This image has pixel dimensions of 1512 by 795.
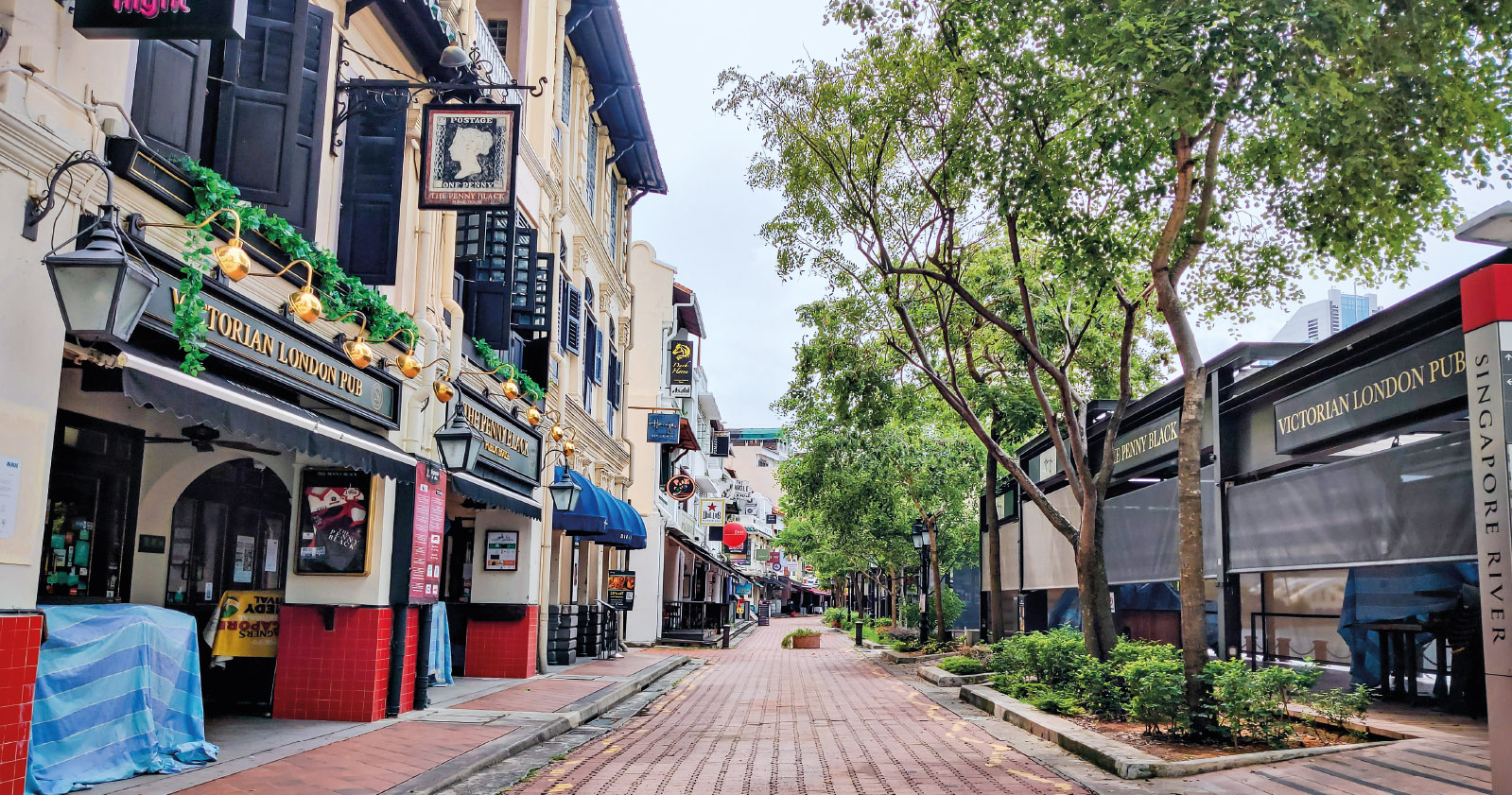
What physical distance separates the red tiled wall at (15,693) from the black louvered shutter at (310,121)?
391cm

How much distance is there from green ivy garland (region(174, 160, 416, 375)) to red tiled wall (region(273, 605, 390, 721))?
9.55ft

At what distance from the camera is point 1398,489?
404 inches

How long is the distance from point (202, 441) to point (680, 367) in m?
26.8

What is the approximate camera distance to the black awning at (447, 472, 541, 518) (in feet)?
44.4

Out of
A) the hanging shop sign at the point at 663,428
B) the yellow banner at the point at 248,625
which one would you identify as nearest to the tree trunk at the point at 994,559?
the hanging shop sign at the point at 663,428

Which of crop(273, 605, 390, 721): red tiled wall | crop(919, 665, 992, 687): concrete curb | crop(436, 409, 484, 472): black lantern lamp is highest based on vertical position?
crop(436, 409, 484, 472): black lantern lamp

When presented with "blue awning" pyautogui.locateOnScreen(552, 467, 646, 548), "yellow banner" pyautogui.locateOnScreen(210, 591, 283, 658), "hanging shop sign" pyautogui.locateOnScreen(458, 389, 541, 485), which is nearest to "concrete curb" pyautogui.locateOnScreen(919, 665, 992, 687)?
"blue awning" pyautogui.locateOnScreen(552, 467, 646, 548)

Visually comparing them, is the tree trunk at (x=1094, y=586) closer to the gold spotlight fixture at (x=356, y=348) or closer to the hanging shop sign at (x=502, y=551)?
the gold spotlight fixture at (x=356, y=348)

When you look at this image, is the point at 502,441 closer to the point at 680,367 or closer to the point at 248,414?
the point at 248,414

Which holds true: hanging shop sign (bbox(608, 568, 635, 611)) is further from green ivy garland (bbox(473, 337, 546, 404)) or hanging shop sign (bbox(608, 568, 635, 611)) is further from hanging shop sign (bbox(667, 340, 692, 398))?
hanging shop sign (bbox(667, 340, 692, 398))

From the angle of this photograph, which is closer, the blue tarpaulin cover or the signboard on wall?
the blue tarpaulin cover

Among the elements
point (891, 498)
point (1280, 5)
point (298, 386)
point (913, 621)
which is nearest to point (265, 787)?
point (298, 386)

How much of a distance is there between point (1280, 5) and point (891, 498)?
2404 cm

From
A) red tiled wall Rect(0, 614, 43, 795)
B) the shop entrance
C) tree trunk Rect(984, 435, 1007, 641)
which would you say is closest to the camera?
red tiled wall Rect(0, 614, 43, 795)
